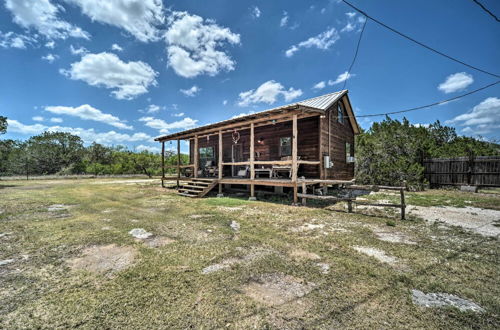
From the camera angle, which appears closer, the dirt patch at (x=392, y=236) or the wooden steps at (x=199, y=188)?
the dirt patch at (x=392, y=236)

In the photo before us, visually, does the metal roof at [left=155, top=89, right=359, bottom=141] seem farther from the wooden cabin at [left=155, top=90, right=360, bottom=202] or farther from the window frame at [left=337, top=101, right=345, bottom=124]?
the window frame at [left=337, top=101, right=345, bottom=124]

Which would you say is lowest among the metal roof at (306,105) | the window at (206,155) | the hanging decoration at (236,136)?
the window at (206,155)

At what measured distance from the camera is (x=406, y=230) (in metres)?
4.54

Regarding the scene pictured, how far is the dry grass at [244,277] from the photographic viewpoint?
185 centimetres

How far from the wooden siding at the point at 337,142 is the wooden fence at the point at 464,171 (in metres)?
4.76

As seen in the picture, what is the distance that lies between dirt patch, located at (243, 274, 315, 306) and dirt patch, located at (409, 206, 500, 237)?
468cm

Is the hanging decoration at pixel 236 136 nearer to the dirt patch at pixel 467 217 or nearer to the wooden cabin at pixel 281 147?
the wooden cabin at pixel 281 147

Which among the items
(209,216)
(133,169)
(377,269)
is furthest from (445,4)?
(133,169)

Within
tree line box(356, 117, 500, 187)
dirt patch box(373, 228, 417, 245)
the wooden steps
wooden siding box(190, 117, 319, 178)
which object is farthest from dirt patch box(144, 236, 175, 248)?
tree line box(356, 117, 500, 187)

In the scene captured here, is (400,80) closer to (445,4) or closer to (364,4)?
(445,4)

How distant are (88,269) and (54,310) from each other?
0.90 m

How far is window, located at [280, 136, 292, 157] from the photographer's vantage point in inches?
438

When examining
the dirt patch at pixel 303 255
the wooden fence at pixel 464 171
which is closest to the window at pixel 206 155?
the dirt patch at pixel 303 255

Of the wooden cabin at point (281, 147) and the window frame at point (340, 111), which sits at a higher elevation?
the window frame at point (340, 111)
